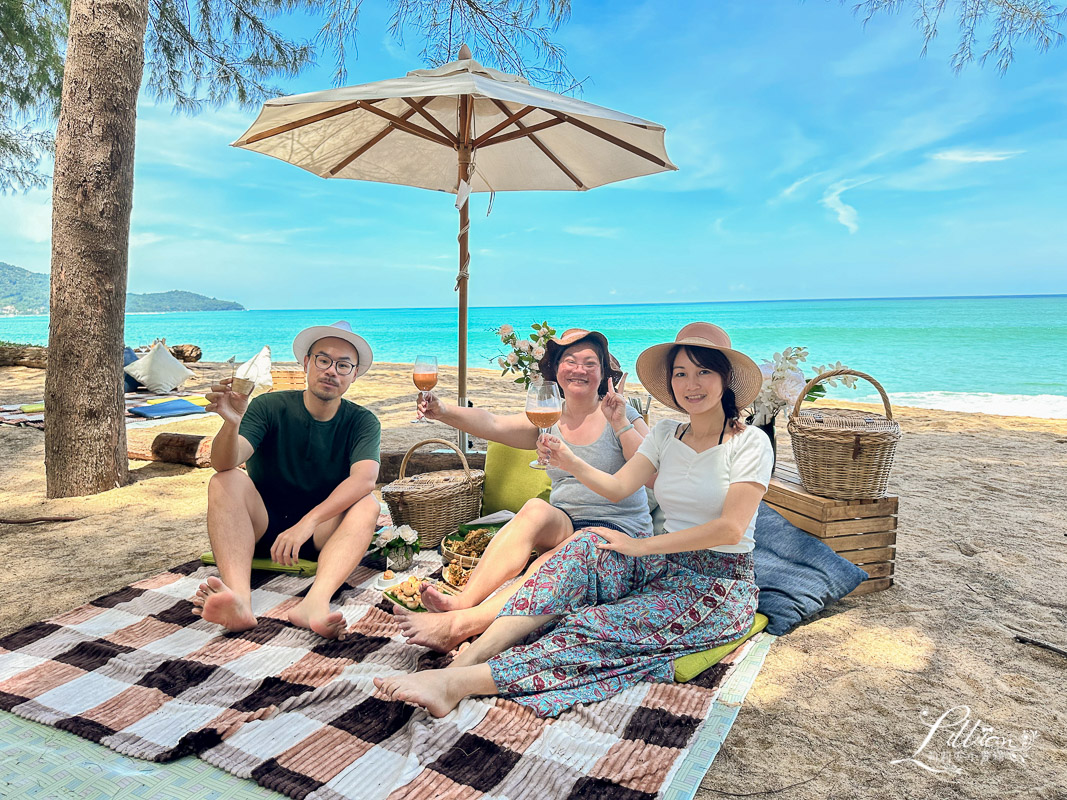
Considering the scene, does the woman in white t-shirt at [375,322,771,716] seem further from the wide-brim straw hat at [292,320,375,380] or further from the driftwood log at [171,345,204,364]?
the driftwood log at [171,345,204,364]

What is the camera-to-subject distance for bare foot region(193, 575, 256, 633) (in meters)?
2.35

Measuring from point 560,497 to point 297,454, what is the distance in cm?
122

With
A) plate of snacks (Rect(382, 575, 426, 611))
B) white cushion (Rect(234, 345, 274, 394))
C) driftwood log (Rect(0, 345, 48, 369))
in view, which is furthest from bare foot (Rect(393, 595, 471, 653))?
driftwood log (Rect(0, 345, 48, 369))

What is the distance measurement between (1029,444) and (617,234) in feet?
169

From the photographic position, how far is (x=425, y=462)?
4625 millimetres

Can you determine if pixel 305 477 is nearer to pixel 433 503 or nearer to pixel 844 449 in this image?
pixel 433 503

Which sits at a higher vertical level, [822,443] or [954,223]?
[954,223]

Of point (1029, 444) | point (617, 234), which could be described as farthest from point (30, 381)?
point (617, 234)

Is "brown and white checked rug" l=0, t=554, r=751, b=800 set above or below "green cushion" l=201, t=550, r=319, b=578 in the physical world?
below

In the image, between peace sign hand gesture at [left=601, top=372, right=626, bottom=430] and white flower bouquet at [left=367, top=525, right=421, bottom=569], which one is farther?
white flower bouquet at [left=367, top=525, right=421, bottom=569]

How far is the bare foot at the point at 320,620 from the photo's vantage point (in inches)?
93.6

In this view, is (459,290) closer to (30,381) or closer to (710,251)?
(30,381)

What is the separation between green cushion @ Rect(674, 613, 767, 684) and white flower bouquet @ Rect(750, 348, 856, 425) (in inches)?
41.1

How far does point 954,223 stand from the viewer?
155 ft
